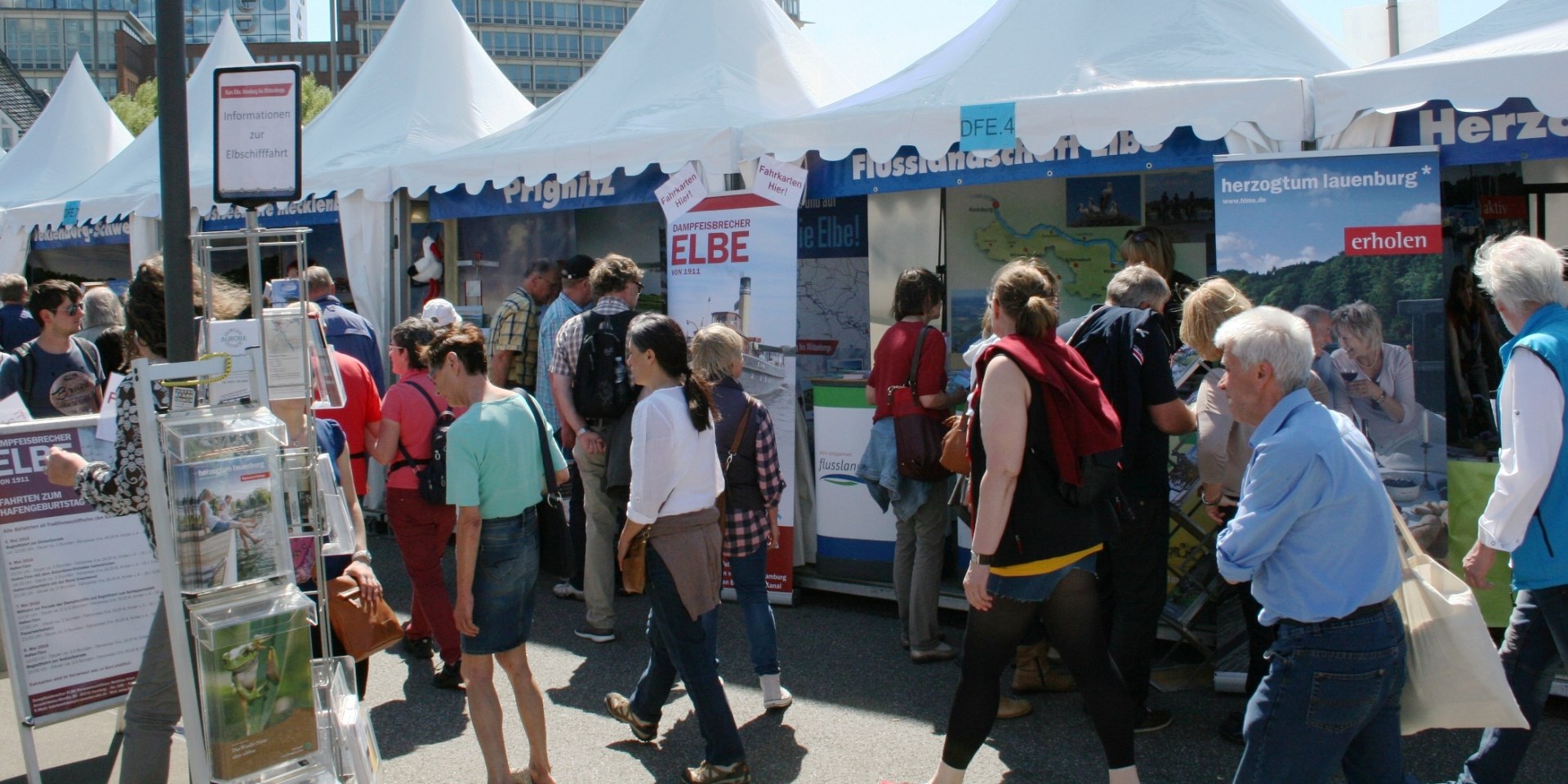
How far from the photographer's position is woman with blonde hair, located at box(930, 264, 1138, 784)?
10.6ft

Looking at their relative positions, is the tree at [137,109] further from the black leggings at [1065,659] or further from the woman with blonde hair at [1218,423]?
the black leggings at [1065,659]

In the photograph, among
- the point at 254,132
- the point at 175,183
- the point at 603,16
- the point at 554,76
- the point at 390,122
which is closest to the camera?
the point at 254,132

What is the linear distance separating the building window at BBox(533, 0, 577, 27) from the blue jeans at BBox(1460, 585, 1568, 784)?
4094 inches

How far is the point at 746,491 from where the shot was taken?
4.48 metres

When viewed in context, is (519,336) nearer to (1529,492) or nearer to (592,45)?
(1529,492)

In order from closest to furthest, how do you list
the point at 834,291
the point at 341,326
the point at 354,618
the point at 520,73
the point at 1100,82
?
1. the point at 354,618
2. the point at 1100,82
3. the point at 341,326
4. the point at 834,291
5. the point at 520,73

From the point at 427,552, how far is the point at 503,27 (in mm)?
101745

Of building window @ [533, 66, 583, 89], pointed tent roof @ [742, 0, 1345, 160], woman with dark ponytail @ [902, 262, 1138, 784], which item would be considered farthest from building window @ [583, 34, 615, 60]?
woman with dark ponytail @ [902, 262, 1138, 784]

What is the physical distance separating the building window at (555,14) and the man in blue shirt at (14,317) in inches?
3852

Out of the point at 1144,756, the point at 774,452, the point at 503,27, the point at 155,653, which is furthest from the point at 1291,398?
the point at 503,27

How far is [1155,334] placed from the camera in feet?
13.1

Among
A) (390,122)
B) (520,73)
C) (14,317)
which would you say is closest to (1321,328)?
(390,122)

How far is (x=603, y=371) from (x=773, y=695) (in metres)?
1.69

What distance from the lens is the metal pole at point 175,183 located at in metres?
2.78
